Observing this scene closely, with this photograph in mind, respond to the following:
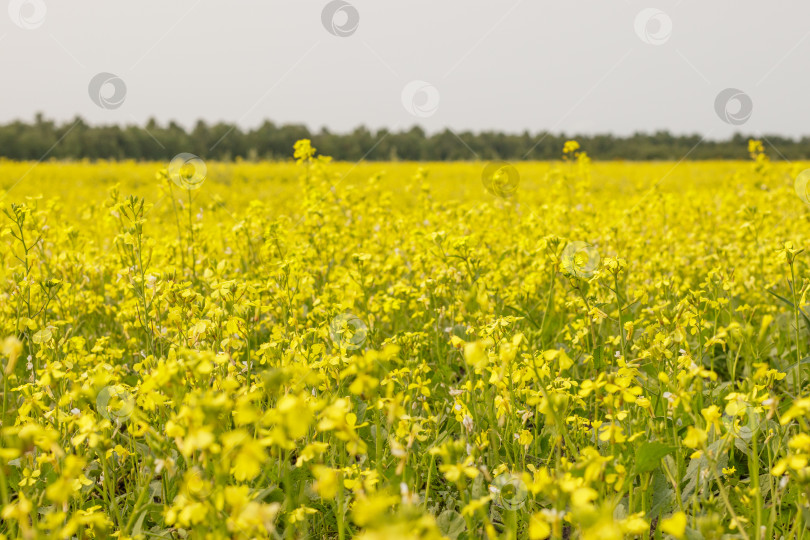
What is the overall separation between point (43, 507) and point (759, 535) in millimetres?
2149

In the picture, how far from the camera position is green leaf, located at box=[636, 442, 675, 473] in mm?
1704

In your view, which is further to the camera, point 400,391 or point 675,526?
point 400,391

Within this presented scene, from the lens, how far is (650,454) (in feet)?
5.66

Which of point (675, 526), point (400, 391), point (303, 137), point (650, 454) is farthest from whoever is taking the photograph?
point (303, 137)

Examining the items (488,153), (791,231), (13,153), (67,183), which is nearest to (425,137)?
(488,153)

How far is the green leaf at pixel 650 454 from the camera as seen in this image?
170cm

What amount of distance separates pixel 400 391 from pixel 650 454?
0.86m

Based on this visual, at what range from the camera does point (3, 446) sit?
2.27 meters

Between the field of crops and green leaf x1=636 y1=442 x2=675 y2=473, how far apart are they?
0.03 feet

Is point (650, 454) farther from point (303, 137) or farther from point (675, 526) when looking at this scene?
point (303, 137)

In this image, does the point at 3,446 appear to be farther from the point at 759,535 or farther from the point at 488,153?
the point at 488,153

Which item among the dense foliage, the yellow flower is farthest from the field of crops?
the dense foliage

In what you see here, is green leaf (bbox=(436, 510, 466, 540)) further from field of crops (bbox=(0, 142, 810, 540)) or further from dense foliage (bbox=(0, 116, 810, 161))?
dense foliage (bbox=(0, 116, 810, 161))

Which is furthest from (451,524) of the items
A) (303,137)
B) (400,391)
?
(303,137)
